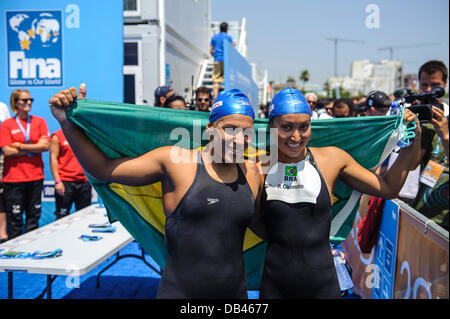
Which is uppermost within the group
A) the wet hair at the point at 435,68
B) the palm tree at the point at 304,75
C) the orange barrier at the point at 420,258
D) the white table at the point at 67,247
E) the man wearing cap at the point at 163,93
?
the palm tree at the point at 304,75

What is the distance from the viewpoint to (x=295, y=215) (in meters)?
2.15

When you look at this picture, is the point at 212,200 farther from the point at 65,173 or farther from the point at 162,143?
the point at 65,173

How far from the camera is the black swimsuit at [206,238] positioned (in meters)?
1.97

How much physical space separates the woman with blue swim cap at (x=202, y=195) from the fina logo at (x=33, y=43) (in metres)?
4.58

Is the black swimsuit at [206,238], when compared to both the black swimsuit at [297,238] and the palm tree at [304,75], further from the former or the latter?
the palm tree at [304,75]

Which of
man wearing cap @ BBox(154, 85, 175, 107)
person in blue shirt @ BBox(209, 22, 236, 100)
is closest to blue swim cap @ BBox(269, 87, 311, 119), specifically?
man wearing cap @ BBox(154, 85, 175, 107)

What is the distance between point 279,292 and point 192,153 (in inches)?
36.8

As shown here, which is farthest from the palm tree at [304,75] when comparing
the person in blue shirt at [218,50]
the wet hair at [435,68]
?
the wet hair at [435,68]

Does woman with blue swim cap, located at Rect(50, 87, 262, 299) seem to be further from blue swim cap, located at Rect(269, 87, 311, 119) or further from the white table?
the white table

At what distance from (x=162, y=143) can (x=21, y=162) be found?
144 inches

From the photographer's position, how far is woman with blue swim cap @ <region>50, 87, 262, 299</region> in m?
1.97

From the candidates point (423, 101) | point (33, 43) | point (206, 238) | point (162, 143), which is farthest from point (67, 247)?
point (33, 43)
